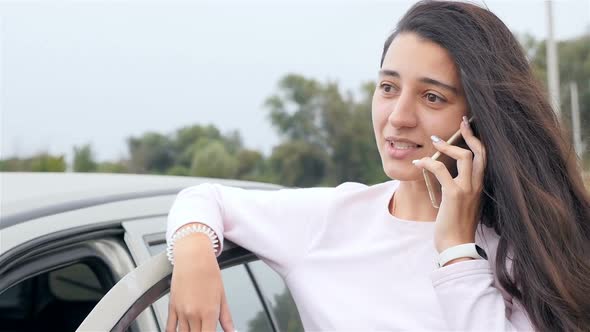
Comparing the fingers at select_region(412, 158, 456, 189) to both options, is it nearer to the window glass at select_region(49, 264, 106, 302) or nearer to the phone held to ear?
the phone held to ear

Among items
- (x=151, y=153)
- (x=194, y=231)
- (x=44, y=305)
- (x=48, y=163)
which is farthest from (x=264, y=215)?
(x=151, y=153)

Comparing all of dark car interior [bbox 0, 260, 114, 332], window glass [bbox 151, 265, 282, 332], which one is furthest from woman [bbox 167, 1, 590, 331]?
dark car interior [bbox 0, 260, 114, 332]

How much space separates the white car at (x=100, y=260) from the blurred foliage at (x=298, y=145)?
8.61ft

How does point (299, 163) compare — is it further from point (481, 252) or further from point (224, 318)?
point (224, 318)

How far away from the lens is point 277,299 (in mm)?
2512

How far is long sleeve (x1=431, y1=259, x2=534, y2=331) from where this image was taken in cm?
166

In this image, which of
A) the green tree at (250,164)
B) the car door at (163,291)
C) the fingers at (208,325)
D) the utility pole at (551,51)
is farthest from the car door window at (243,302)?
the utility pole at (551,51)

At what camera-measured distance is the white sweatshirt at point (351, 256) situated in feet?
5.64

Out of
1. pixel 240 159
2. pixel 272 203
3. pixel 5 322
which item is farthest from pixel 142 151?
pixel 272 203

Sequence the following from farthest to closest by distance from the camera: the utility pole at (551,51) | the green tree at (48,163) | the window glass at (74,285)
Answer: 1. the utility pole at (551,51)
2. the green tree at (48,163)
3. the window glass at (74,285)

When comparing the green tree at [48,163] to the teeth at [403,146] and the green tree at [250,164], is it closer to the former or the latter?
the teeth at [403,146]

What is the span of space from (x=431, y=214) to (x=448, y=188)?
0.72 feet

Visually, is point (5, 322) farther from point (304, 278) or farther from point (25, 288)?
point (304, 278)

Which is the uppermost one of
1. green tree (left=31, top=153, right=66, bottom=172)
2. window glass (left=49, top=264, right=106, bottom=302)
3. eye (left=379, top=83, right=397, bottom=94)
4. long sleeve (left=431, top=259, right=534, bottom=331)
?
green tree (left=31, top=153, right=66, bottom=172)
